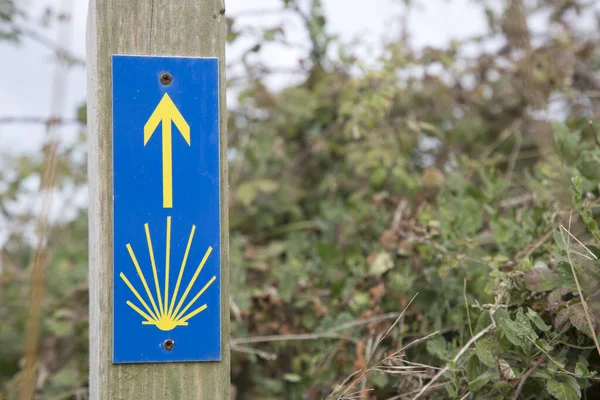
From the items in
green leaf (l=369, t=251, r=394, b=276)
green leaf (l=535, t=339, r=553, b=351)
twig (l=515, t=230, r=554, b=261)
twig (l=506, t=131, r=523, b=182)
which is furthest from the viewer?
twig (l=506, t=131, r=523, b=182)

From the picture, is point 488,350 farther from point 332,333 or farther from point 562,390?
point 332,333

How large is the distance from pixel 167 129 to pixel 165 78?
11 cm

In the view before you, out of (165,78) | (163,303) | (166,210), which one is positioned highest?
(165,78)

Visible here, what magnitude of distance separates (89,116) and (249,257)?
155 cm

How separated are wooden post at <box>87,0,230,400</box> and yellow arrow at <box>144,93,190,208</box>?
8 cm

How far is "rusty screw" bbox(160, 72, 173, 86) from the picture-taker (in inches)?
58.5

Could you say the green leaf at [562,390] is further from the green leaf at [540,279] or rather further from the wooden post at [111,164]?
the wooden post at [111,164]

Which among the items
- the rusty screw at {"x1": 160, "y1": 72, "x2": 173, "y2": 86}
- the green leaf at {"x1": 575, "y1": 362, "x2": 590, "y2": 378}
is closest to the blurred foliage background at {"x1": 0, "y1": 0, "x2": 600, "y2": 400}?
the green leaf at {"x1": 575, "y1": 362, "x2": 590, "y2": 378}

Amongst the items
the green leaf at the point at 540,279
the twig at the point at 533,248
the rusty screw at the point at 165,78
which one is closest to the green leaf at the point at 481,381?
the green leaf at the point at 540,279

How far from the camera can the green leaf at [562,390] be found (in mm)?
1510

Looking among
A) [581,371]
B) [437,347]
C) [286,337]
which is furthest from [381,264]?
[581,371]

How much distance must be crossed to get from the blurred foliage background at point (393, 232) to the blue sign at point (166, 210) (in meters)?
0.16

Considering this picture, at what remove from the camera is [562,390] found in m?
1.52

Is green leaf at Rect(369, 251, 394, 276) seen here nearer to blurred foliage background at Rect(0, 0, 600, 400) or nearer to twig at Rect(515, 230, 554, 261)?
blurred foliage background at Rect(0, 0, 600, 400)
